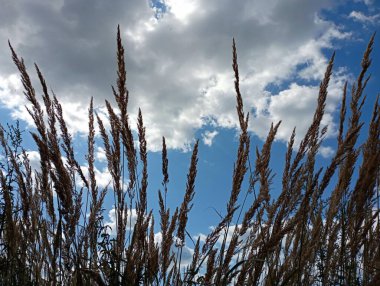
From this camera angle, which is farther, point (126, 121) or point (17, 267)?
point (17, 267)

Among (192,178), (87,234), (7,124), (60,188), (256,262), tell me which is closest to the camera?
(256,262)

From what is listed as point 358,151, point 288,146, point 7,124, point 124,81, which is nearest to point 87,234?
point 124,81

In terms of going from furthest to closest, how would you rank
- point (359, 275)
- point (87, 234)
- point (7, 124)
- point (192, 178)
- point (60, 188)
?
point (7, 124)
point (359, 275)
point (87, 234)
point (192, 178)
point (60, 188)

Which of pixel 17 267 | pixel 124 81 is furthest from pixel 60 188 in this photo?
pixel 17 267

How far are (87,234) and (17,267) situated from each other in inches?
30.2

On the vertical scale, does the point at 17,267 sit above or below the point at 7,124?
below

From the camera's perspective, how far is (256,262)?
2064 mm

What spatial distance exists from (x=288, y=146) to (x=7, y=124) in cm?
302

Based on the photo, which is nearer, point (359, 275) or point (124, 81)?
point (124, 81)

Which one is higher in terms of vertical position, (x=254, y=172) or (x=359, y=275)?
(x=254, y=172)

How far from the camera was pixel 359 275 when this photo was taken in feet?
9.45

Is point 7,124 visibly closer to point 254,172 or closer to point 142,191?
point 142,191

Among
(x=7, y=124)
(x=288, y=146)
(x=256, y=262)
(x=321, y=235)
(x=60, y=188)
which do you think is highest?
(x=7, y=124)

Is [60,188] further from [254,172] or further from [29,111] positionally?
[254,172]
